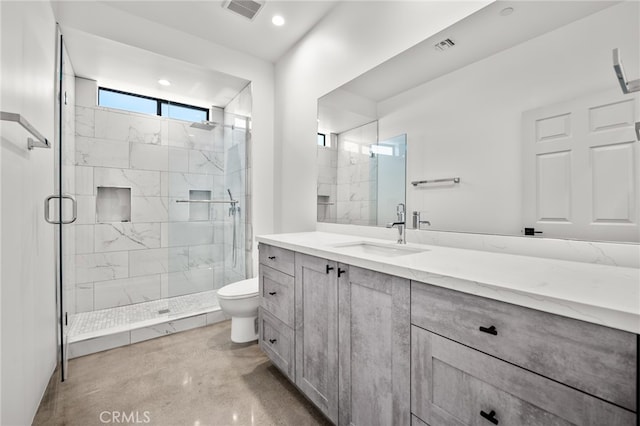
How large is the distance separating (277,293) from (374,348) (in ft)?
2.72

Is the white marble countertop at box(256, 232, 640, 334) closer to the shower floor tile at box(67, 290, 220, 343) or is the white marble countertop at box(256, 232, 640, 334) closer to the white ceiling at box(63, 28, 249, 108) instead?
the shower floor tile at box(67, 290, 220, 343)

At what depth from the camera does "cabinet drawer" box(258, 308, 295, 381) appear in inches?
63.9

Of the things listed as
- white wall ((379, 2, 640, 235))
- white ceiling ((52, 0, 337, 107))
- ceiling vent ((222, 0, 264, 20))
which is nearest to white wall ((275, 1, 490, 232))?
white ceiling ((52, 0, 337, 107))

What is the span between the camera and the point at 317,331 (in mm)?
1409

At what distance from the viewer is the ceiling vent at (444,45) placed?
1479 mm

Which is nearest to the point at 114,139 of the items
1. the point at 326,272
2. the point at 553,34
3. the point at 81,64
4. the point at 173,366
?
the point at 81,64

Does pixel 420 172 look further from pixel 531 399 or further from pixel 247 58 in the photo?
pixel 247 58

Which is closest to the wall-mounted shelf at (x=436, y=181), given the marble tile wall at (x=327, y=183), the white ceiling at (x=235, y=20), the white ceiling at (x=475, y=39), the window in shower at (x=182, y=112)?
the white ceiling at (x=475, y=39)

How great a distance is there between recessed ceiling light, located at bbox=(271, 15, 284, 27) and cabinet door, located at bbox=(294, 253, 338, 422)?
2120mm

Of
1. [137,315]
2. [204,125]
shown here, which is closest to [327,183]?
[204,125]

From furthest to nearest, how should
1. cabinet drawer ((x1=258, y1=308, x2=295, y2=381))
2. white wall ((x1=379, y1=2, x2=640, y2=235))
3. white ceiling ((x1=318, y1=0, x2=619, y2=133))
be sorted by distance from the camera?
cabinet drawer ((x1=258, y1=308, x2=295, y2=381))
white ceiling ((x1=318, y1=0, x2=619, y2=133))
white wall ((x1=379, y1=2, x2=640, y2=235))

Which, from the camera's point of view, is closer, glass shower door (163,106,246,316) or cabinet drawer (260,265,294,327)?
cabinet drawer (260,265,294,327)

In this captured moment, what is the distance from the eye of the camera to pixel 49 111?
1.81 meters

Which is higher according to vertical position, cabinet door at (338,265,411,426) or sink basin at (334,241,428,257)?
sink basin at (334,241,428,257)
